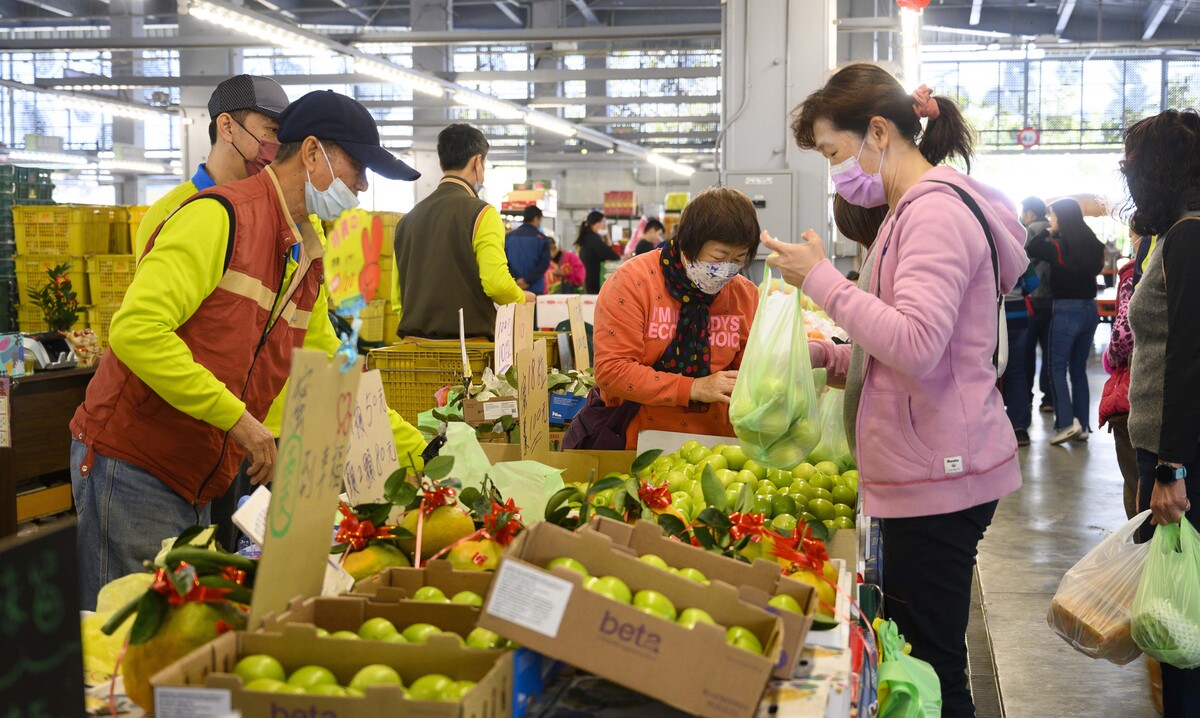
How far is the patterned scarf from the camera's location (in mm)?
2977

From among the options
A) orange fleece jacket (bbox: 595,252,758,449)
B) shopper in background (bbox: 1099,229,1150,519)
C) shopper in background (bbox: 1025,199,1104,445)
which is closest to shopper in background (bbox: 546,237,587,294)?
shopper in background (bbox: 1025,199,1104,445)

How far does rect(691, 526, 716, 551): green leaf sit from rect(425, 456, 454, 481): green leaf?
1.37ft

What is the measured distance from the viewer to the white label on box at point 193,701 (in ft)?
3.42

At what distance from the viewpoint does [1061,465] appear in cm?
773

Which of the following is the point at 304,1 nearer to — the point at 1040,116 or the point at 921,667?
the point at 1040,116

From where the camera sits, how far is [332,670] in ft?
3.77

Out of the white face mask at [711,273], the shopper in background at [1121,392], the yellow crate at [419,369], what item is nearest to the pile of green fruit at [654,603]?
the white face mask at [711,273]

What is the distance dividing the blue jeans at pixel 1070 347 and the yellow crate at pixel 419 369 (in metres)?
5.45

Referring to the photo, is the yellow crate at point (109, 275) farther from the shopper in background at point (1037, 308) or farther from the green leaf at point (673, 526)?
the green leaf at point (673, 526)

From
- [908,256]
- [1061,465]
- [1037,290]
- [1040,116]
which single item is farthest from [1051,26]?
[908,256]

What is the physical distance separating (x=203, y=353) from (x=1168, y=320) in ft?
7.58

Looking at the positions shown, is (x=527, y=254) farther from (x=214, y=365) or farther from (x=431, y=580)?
(x=431, y=580)

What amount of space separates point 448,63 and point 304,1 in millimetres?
3646

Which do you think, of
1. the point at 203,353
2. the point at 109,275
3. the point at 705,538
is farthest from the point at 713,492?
the point at 109,275
